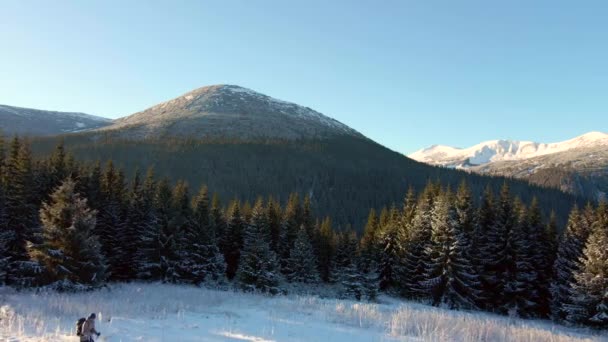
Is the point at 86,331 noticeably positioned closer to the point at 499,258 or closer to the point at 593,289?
the point at 593,289

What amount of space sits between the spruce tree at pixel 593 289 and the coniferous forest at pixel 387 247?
82 millimetres

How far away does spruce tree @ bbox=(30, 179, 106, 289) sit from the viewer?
784 inches

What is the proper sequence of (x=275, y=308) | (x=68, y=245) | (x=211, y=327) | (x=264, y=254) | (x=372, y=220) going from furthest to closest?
1. (x=372, y=220)
2. (x=264, y=254)
3. (x=68, y=245)
4. (x=275, y=308)
5. (x=211, y=327)

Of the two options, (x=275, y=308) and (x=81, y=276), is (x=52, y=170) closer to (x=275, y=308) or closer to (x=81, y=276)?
(x=81, y=276)

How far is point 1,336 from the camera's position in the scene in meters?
8.96

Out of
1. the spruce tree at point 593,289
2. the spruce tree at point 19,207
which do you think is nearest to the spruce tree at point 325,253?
the spruce tree at point 593,289

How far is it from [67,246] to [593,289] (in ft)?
117

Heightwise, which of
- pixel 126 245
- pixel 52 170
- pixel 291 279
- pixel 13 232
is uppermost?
pixel 52 170

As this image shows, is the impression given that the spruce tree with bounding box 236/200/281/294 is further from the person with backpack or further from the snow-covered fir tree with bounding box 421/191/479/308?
the person with backpack

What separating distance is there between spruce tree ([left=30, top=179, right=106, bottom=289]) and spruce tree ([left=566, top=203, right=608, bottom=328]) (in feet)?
111

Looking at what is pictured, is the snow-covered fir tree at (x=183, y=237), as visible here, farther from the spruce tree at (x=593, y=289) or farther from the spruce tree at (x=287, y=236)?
the spruce tree at (x=593, y=289)

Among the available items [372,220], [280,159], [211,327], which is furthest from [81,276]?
[280,159]

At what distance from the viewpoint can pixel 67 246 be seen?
800 inches

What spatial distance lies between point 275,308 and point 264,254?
1326cm
